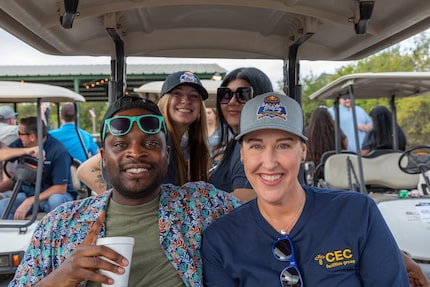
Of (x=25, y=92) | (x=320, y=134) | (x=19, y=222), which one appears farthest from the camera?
(x=320, y=134)

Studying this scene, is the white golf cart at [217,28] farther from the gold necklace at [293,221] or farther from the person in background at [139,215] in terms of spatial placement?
the gold necklace at [293,221]

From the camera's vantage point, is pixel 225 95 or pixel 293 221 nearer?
pixel 293 221

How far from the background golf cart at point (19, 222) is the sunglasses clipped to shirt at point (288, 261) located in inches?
112

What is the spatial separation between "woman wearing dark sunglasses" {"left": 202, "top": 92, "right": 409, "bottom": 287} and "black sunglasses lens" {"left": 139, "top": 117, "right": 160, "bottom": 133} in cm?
40

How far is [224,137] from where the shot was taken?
3.16 metres

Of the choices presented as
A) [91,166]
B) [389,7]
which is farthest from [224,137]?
[389,7]

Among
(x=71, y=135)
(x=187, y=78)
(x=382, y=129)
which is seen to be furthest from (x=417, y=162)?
(x=71, y=135)

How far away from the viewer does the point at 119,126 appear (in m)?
2.13

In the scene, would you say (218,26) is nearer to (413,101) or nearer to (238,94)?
(238,94)

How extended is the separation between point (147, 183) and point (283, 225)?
1.99ft

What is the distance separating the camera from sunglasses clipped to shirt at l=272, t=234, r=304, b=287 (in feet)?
5.67

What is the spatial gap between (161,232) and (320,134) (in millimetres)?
5208

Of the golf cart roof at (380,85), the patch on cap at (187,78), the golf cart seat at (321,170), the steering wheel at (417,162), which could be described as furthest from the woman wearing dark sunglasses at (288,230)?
the golf cart seat at (321,170)

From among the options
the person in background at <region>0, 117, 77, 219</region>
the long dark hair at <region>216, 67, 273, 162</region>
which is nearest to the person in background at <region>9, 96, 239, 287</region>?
the long dark hair at <region>216, 67, 273, 162</region>
